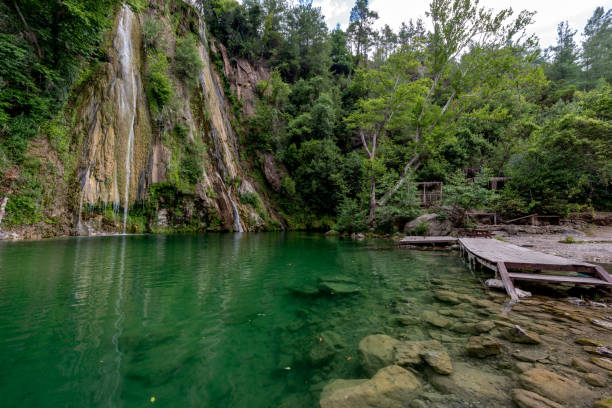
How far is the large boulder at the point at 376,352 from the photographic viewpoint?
256 cm

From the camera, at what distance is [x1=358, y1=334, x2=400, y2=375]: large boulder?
256cm

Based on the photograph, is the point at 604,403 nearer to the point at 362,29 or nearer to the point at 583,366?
the point at 583,366

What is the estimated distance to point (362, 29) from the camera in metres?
39.3

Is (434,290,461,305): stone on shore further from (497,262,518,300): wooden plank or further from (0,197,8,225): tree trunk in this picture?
(0,197,8,225): tree trunk

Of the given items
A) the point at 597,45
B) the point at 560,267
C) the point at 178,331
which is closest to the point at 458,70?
the point at 560,267

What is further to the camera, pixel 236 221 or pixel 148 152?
pixel 236 221

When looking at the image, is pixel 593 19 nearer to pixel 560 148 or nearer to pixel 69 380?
pixel 560 148

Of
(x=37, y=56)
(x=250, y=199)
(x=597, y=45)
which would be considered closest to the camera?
(x=37, y=56)

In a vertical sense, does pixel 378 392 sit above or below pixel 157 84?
below

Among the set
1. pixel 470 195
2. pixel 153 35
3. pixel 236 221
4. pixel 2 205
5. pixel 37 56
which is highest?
pixel 153 35

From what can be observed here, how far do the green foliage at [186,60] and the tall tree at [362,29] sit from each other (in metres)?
28.8

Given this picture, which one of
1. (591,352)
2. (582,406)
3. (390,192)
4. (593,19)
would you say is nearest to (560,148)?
(390,192)

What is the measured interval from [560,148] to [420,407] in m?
22.7

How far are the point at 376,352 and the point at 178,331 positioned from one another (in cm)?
247
